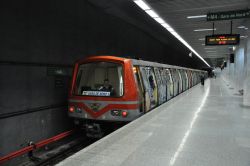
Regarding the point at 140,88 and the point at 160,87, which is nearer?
the point at 140,88

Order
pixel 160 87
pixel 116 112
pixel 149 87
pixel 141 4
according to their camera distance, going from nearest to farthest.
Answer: pixel 116 112 → pixel 149 87 → pixel 141 4 → pixel 160 87

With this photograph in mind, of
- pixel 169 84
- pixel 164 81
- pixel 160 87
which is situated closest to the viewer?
pixel 160 87

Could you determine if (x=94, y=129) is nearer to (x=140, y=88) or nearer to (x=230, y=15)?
(x=140, y=88)

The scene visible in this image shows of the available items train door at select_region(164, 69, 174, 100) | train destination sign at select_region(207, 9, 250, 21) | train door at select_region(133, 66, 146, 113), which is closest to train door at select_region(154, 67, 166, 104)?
train door at select_region(164, 69, 174, 100)

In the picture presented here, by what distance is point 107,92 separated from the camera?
20.7 ft

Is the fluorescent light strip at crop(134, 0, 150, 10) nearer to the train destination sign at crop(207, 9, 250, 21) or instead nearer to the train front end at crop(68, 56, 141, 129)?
the train destination sign at crop(207, 9, 250, 21)

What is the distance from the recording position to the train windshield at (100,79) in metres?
6.37

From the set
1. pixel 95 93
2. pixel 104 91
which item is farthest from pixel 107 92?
pixel 95 93

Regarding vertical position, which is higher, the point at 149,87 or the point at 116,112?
the point at 149,87

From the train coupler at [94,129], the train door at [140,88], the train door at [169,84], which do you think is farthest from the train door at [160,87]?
the train coupler at [94,129]

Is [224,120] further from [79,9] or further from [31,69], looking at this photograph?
[79,9]

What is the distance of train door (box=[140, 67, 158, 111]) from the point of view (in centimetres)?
705

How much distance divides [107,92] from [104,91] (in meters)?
0.11

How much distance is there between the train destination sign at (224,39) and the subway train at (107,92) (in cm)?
525
